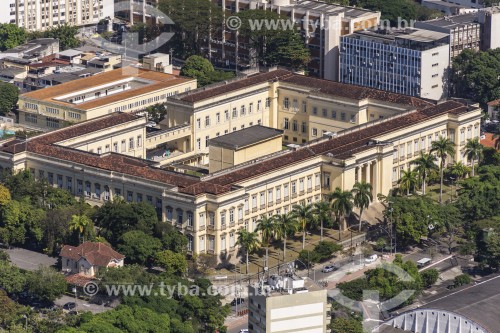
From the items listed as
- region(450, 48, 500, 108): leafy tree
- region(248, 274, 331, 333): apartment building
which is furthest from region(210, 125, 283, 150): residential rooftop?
region(248, 274, 331, 333): apartment building

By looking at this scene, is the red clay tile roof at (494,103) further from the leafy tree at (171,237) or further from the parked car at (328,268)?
the leafy tree at (171,237)

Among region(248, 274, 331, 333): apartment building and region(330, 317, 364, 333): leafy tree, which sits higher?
region(248, 274, 331, 333): apartment building

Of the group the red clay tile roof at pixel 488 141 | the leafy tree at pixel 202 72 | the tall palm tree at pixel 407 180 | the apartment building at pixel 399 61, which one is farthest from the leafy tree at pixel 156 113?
the red clay tile roof at pixel 488 141

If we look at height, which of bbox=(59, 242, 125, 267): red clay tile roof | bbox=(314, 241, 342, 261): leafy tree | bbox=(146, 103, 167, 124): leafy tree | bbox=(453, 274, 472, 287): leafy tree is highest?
bbox=(146, 103, 167, 124): leafy tree

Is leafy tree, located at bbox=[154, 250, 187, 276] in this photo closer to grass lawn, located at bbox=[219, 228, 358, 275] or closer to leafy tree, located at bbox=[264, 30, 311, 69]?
grass lawn, located at bbox=[219, 228, 358, 275]

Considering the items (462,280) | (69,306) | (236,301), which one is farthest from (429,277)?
(69,306)

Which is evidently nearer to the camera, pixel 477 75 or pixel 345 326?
pixel 345 326

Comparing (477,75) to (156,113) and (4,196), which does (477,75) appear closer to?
(156,113)
